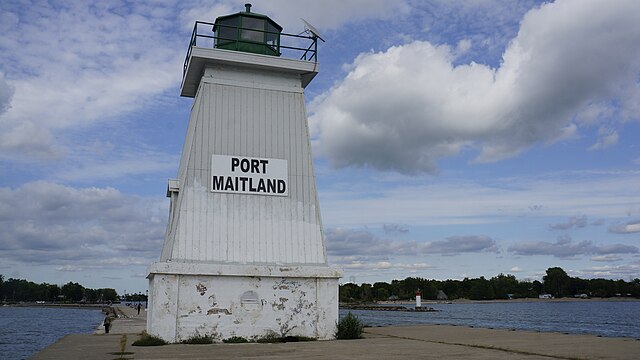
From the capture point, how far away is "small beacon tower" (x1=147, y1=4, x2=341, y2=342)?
55.4 ft

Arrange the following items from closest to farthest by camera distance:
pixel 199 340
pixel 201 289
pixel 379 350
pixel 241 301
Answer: pixel 379 350
pixel 199 340
pixel 201 289
pixel 241 301

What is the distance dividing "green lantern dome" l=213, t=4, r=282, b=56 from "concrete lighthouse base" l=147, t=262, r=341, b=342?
7.43 m

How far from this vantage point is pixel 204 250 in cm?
1725

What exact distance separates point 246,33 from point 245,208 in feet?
19.9

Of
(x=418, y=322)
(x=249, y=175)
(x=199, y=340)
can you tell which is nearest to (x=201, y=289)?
(x=199, y=340)

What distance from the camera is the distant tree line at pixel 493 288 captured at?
15388 centimetres

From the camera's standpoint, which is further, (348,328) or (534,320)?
(534,320)

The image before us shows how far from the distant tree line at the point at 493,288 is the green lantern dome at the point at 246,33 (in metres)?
133

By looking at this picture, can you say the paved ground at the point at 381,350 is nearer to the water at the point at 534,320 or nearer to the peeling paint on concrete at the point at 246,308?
the peeling paint on concrete at the point at 246,308

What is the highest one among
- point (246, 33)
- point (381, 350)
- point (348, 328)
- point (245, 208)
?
point (246, 33)

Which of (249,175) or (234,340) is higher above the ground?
(249,175)

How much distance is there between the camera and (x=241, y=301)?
17.2 meters

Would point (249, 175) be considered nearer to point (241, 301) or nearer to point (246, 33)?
point (241, 301)

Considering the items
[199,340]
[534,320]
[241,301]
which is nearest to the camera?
[199,340]
